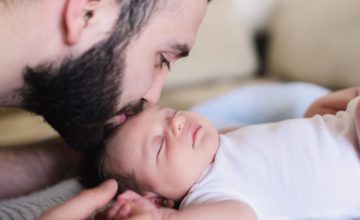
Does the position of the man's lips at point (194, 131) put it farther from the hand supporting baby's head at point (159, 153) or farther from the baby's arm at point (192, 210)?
the baby's arm at point (192, 210)

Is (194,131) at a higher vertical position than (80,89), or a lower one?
lower

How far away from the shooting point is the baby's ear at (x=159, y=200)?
2.97ft

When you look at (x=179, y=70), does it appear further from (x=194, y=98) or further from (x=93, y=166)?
(x=93, y=166)

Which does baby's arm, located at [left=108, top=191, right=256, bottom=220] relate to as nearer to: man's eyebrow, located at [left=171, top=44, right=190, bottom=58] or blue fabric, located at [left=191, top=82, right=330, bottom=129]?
man's eyebrow, located at [left=171, top=44, right=190, bottom=58]

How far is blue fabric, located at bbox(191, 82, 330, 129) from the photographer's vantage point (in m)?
1.37

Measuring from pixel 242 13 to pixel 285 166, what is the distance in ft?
4.90

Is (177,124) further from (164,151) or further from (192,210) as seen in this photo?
(192,210)

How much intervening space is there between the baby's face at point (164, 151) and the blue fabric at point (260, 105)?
42 cm

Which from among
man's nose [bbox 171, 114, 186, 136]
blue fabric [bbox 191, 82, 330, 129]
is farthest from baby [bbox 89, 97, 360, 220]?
blue fabric [bbox 191, 82, 330, 129]

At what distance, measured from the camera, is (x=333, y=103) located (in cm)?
107

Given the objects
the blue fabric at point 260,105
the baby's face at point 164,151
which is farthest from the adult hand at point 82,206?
the blue fabric at point 260,105

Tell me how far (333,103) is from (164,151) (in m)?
0.39

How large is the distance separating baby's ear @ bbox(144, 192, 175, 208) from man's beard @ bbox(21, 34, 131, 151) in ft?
0.48

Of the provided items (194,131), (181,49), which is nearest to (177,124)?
(194,131)
